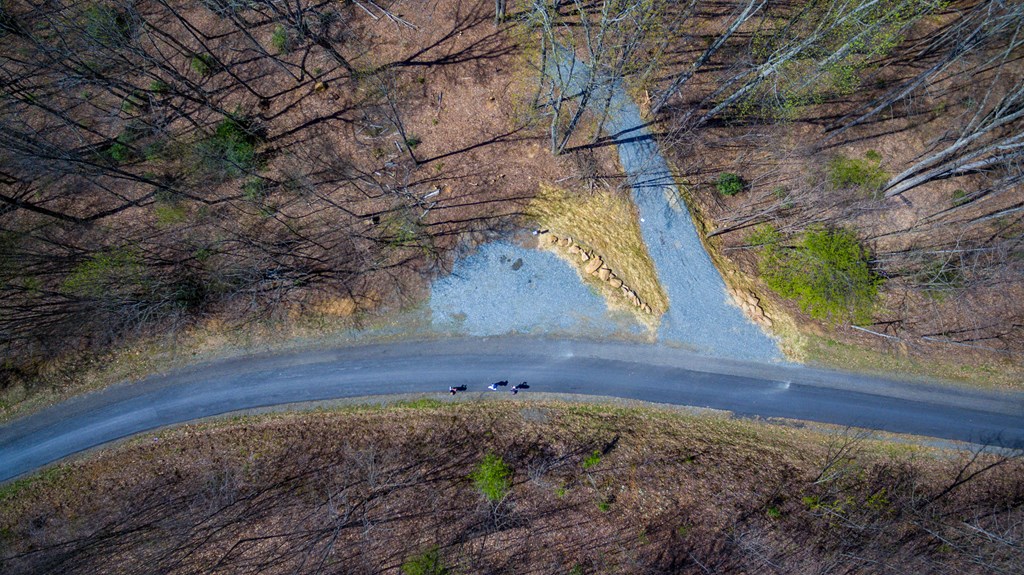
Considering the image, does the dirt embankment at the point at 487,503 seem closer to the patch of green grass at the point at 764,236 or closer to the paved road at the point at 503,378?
the paved road at the point at 503,378

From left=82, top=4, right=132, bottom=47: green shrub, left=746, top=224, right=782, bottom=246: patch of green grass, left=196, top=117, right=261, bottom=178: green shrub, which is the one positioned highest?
left=82, top=4, right=132, bottom=47: green shrub

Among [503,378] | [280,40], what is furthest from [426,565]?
[280,40]

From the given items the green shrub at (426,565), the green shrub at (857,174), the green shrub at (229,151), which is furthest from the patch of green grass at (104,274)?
the green shrub at (857,174)

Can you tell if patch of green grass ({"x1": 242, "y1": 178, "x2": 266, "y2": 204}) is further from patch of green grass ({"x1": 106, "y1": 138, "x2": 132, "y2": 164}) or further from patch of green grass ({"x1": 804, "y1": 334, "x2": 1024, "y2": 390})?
patch of green grass ({"x1": 804, "y1": 334, "x2": 1024, "y2": 390})

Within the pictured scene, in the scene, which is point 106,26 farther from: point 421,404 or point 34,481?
point 421,404

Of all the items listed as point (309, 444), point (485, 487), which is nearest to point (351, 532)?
point (309, 444)

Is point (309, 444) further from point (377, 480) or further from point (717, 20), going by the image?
point (717, 20)

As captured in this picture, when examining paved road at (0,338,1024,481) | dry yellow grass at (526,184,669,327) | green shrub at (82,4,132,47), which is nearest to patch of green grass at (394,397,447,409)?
paved road at (0,338,1024,481)
